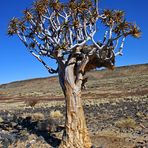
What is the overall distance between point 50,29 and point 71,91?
294cm

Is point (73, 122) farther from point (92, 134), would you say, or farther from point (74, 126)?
point (92, 134)

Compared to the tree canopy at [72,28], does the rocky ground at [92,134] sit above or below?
below

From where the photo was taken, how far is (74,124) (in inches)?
515

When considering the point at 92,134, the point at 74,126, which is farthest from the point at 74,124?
the point at 92,134

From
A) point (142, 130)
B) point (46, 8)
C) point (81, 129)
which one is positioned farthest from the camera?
point (142, 130)

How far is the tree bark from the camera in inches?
514

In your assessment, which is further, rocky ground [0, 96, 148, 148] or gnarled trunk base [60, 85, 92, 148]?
rocky ground [0, 96, 148, 148]

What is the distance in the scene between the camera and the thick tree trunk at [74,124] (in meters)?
13.1

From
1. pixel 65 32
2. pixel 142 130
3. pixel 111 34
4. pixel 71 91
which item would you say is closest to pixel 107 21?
pixel 111 34

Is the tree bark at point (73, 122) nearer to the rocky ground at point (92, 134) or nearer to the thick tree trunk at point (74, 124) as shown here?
the thick tree trunk at point (74, 124)

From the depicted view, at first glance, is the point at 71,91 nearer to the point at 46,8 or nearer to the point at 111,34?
the point at 111,34

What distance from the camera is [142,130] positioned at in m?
17.1

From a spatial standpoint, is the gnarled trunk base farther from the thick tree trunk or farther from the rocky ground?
the rocky ground

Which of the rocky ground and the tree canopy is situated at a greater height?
the tree canopy
